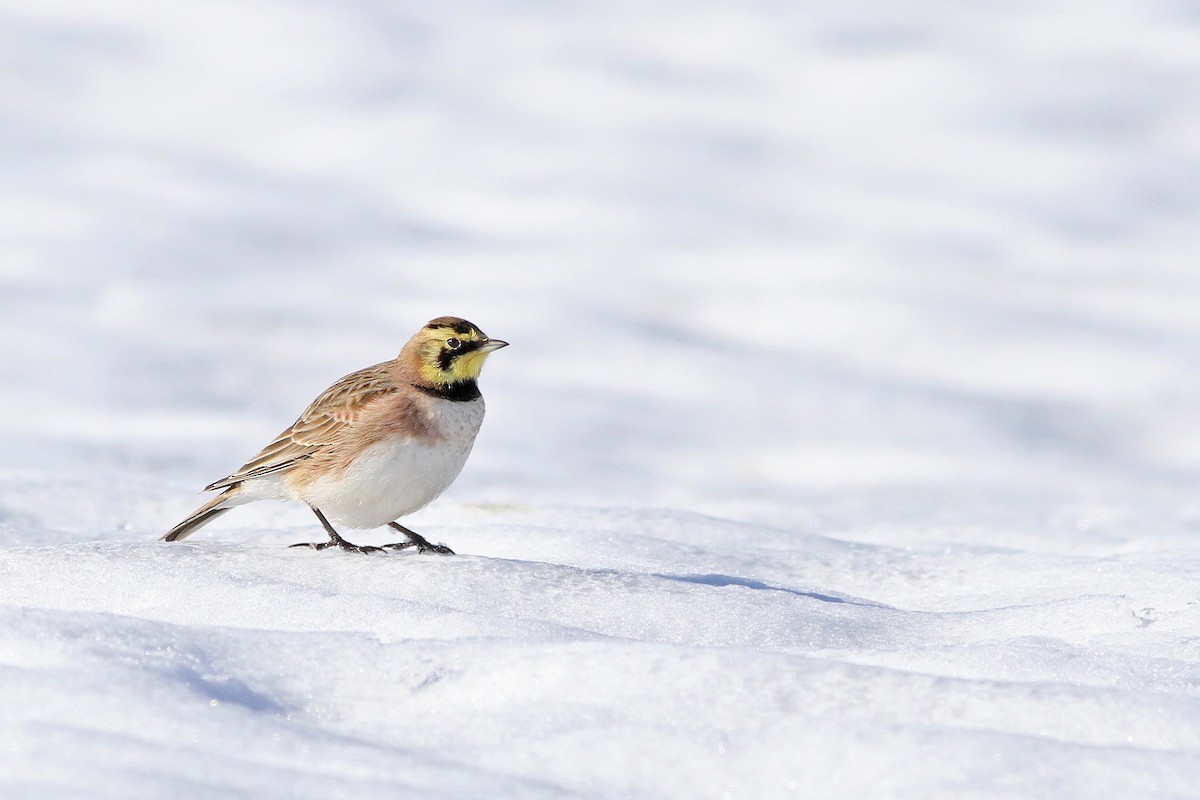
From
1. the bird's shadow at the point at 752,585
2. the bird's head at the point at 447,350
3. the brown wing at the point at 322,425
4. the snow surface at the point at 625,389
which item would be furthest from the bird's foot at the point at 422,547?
the bird's shadow at the point at 752,585

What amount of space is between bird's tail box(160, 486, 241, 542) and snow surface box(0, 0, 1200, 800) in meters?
0.09

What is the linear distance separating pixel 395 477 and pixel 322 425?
362 mm

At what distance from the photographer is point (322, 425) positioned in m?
4.80

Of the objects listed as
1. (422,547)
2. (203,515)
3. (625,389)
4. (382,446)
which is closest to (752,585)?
(422,547)

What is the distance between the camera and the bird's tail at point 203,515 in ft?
15.7

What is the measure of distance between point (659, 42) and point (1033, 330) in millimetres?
5721

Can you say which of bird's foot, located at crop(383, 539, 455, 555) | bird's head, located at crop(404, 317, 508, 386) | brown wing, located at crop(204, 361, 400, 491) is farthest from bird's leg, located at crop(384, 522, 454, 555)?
bird's head, located at crop(404, 317, 508, 386)

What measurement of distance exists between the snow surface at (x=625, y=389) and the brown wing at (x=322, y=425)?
0.31 m

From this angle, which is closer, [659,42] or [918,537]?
[918,537]

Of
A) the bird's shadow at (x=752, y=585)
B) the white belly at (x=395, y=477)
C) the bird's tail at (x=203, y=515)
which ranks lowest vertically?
the bird's tail at (x=203, y=515)

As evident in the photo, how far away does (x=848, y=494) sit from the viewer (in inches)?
350

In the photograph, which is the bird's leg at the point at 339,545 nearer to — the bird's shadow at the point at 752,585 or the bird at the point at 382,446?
the bird at the point at 382,446

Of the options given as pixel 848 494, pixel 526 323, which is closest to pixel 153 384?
pixel 526 323

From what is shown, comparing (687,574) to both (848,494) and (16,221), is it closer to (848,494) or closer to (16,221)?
(848,494)
